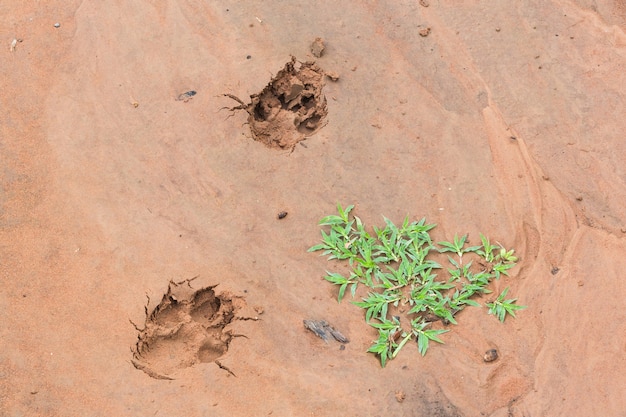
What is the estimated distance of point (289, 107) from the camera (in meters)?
4.05

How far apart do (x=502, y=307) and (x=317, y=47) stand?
1925 mm

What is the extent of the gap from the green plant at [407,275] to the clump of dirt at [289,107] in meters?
0.58

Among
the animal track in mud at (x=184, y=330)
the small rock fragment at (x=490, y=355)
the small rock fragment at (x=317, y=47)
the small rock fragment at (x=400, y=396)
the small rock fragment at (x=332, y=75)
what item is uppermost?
the small rock fragment at (x=317, y=47)

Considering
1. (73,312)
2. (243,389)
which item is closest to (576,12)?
(243,389)

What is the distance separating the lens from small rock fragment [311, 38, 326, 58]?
4.17 metres

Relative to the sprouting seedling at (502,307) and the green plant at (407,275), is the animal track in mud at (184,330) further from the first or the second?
the sprouting seedling at (502,307)

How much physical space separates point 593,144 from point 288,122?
5.84 ft

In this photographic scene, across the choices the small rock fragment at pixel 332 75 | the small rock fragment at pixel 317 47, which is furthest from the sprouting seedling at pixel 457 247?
the small rock fragment at pixel 317 47

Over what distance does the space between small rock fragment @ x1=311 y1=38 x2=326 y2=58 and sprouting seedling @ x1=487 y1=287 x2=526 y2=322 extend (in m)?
1.83

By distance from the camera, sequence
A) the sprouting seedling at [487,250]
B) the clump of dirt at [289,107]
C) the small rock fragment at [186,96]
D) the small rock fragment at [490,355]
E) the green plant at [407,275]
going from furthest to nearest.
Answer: the small rock fragment at [186,96] < the clump of dirt at [289,107] < the sprouting seedling at [487,250] < the green plant at [407,275] < the small rock fragment at [490,355]

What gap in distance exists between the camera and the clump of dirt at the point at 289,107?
13.0 ft

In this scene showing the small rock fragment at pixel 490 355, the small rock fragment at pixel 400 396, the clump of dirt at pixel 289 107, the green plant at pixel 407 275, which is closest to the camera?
the small rock fragment at pixel 400 396

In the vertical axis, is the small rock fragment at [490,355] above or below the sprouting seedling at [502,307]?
below

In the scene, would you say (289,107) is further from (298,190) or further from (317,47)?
(298,190)
